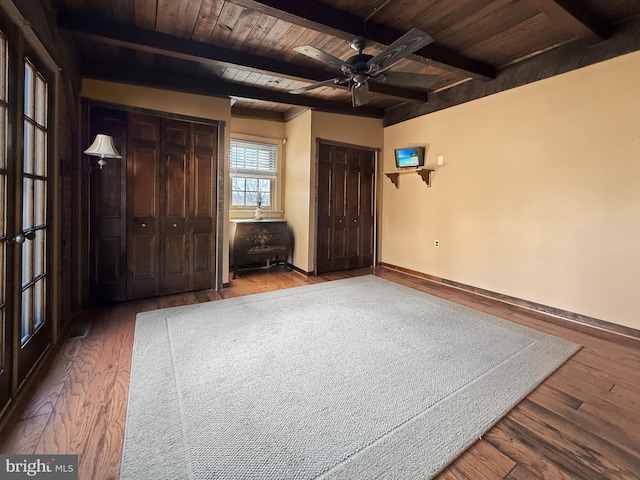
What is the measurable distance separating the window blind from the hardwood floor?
3417 millimetres

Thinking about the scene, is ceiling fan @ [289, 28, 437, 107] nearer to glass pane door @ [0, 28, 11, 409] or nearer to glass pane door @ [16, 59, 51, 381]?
glass pane door @ [0, 28, 11, 409]

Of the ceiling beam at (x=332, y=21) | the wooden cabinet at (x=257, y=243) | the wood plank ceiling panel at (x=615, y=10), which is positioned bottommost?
the wooden cabinet at (x=257, y=243)

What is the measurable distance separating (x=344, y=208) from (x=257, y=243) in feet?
5.48

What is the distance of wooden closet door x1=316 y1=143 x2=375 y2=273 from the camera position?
209 inches

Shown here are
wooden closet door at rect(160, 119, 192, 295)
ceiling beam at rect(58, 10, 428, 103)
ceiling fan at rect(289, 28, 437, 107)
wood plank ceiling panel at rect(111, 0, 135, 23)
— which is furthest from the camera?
wooden closet door at rect(160, 119, 192, 295)

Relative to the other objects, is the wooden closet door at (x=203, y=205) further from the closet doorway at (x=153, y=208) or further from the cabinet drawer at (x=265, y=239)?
the cabinet drawer at (x=265, y=239)

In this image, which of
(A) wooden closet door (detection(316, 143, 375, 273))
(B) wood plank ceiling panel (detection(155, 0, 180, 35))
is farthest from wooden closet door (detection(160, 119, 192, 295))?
(A) wooden closet door (detection(316, 143, 375, 273))

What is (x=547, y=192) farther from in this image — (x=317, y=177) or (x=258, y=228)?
(x=258, y=228)

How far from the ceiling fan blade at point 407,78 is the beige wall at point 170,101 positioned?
2.30m

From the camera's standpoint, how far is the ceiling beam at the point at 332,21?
2451 millimetres

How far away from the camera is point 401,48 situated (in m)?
2.24

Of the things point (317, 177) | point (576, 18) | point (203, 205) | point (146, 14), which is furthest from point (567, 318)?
point (146, 14)

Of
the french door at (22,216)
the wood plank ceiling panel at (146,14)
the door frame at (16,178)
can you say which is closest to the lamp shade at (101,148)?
the french door at (22,216)

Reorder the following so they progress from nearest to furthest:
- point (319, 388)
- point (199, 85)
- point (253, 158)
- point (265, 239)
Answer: point (319, 388)
point (199, 85)
point (265, 239)
point (253, 158)
